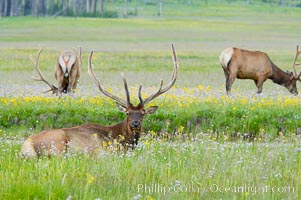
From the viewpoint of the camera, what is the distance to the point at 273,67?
25.2 meters

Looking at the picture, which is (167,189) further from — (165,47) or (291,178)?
(165,47)

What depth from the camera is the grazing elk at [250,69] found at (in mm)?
24094

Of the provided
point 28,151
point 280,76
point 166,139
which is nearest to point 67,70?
point 280,76

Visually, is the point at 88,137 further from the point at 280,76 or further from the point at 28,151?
the point at 280,76

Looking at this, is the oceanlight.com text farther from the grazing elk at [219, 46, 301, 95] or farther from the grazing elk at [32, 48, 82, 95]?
the grazing elk at [219, 46, 301, 95]

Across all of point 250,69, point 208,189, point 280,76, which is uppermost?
point 208,189

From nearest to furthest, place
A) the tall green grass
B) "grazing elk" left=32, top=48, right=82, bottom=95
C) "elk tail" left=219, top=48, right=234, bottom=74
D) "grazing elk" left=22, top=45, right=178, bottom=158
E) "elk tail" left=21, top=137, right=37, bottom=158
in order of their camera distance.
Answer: the tall green grass → "elk tail" left=21, top=137, right=37, bottom=158 → "grazing elk" left=22, top=45, right=178, bottom=158 → "grazing elk" left=32, top=48, right=82, bottom=95 → "elk tail" left=219, top=48, right=234, bottom=74

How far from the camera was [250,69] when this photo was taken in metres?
24.5

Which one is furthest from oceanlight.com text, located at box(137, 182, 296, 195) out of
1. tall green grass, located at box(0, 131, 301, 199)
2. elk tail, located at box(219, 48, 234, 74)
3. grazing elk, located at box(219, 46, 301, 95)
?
elk tail, located at box(219, 48, 234, 74)

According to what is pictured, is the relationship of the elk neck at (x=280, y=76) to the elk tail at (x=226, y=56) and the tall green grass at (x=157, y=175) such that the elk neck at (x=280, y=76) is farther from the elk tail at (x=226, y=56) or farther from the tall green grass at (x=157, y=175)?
the tall green grass at (x=157, y=175)

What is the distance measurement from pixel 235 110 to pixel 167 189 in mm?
7999

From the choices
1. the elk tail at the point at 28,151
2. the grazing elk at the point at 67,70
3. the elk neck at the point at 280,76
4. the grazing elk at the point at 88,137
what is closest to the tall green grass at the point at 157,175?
the elk tail at the point at 28,151

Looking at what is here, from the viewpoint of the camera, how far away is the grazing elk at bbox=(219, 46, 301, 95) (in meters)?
24.1

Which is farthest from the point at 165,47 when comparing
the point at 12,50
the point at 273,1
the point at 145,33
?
the point at 273,1
